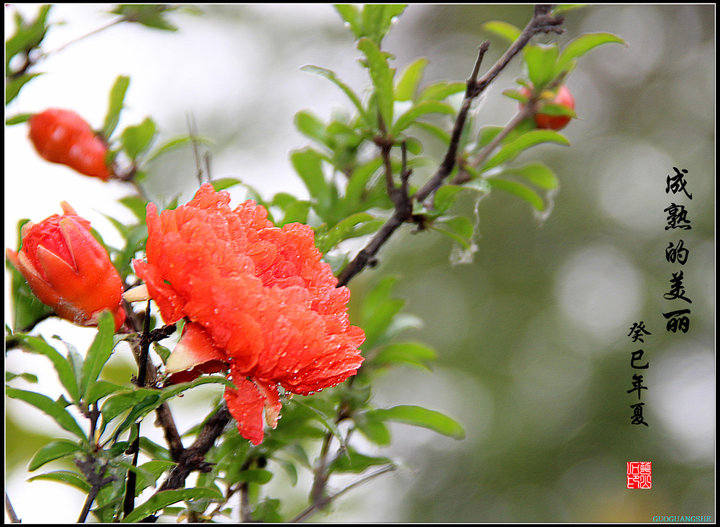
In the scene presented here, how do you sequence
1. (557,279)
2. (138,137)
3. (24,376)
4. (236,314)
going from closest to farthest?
1. (236,314)
2. (24,376)
3. (138,137)
4. (557,279)

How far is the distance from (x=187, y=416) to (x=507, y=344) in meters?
1.14

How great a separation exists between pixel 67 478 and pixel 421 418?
0.46 metres

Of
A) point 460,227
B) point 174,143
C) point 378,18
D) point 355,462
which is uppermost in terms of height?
point 378,18

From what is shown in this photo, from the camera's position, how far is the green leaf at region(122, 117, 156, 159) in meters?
0.89

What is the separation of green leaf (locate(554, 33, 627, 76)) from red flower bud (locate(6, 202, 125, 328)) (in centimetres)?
66

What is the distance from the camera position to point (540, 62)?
2.93 ft

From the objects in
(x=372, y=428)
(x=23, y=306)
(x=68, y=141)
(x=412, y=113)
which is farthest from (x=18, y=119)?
(x=372, y=428)

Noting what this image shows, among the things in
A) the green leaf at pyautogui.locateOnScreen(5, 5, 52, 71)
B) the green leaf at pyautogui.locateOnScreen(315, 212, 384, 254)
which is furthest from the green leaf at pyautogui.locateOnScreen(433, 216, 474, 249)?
the green leaf at pyautogui.locateOnScreen(5, 5, 52, 71)

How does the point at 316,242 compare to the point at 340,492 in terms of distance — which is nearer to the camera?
the point at 316,242

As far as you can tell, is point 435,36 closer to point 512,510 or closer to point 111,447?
point 512,510

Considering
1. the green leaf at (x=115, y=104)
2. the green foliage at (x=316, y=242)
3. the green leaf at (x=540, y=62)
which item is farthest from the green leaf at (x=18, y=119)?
the green leaf at (x=540, y=62)

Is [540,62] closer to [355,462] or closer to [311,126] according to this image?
[311,126]

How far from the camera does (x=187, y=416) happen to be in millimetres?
1175

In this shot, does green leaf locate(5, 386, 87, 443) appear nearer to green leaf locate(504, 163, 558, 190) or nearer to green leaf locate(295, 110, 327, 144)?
green leaf locate(295, 110, 327, 144)
